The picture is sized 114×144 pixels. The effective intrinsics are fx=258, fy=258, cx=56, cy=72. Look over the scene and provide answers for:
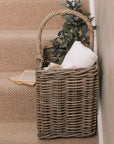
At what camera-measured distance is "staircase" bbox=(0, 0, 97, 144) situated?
4.58ft

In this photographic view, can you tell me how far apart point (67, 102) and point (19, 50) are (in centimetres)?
64

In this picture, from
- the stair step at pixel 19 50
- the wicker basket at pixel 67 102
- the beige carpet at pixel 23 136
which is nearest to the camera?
the wicker basket at pixel 67 102

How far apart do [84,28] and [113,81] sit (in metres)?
0.62

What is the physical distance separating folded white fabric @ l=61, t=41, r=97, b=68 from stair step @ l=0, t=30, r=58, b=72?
402 millimetres

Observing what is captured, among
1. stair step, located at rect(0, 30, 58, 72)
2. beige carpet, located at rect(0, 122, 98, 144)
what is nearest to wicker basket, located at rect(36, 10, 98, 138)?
beige carpet, located at rect(0, 122, 98, 144)

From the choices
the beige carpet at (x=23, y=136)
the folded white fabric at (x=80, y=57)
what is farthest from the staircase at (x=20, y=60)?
the folded white fabric at (x=80, y=57)

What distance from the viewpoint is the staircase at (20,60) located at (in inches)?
55.0

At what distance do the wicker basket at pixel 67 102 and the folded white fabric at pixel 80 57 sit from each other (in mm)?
48

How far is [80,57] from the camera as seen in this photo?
1.28 m

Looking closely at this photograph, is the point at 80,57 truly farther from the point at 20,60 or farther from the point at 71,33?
the point at 20,60

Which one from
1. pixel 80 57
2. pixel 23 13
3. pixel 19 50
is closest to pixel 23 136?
pixel 80 57

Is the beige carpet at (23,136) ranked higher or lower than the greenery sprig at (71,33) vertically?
lower

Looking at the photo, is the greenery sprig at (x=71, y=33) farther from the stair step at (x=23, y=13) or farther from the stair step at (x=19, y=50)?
the stair step at (x=23, y=13)

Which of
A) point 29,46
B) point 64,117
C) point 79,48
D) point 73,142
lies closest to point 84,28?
point 79,48
